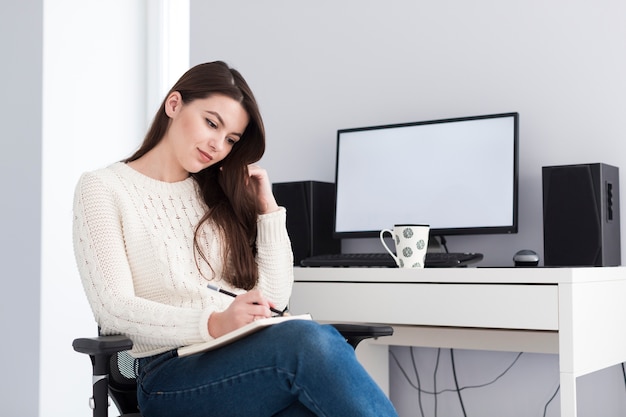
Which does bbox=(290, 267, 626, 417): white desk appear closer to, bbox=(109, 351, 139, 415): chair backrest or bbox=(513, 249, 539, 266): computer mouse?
bbox=(513, 249, 539, 266): computer mouse

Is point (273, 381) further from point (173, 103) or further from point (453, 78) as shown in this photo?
point (453, 78)

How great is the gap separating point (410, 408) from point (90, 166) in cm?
168

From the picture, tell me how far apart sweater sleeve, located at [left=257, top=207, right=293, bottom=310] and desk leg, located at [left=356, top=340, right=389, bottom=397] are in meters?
0.65

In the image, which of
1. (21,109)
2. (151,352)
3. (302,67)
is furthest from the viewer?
(21,109)

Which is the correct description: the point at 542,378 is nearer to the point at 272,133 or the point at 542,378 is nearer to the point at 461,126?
the point at 461,126

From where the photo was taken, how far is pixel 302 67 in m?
2.92

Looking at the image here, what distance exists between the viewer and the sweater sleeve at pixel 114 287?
61.2 inches

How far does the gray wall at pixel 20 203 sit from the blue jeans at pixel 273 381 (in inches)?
69.8

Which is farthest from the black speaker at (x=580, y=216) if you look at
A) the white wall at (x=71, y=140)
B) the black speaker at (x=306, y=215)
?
the white wall at (x=71, y=140)

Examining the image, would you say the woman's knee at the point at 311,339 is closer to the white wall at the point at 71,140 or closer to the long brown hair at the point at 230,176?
the long brown hair at the point at 230,176

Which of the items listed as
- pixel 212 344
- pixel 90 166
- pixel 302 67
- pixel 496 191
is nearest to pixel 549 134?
pixel 496 191

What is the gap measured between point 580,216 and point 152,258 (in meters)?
1.19

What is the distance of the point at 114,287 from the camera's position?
5.27ft

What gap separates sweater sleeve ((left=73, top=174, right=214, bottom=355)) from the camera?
1556 mm
